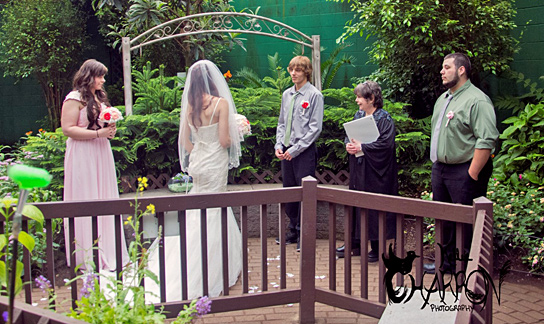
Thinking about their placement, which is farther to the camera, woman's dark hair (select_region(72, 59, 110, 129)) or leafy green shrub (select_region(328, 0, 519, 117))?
leafy green shrub (select_region(328, 0, 519, 117))

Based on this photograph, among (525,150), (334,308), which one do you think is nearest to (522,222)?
(525,150)

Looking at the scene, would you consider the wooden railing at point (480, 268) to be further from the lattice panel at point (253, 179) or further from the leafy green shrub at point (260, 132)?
the leafy green shrub at point (260, 132)

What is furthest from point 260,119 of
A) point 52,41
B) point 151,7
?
point 52,41

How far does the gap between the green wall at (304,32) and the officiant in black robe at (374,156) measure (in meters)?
4.70

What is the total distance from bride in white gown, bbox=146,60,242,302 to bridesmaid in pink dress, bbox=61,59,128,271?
0.65 m

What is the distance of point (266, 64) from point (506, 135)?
5758 millimetres

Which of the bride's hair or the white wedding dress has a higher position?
the bride's hair

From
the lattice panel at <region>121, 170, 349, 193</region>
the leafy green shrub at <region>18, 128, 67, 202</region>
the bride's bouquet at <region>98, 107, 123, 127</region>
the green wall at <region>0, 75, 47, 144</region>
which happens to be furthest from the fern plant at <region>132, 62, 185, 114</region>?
the green wall at <region>0, 75, 47, 144</region>

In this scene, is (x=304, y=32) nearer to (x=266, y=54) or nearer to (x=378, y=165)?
(x=266, y=54)

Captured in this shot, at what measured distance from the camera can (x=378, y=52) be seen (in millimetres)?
8273

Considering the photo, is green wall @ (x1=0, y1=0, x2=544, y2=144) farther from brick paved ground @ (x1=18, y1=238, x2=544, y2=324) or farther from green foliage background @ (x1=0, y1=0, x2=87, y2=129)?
brick paved ground @ (x1=18, y1=238, x2=544, y2=324)

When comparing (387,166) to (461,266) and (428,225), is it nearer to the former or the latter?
(428,225)

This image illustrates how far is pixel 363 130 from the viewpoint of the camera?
5.95m

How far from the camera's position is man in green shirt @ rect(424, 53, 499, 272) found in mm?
5035
